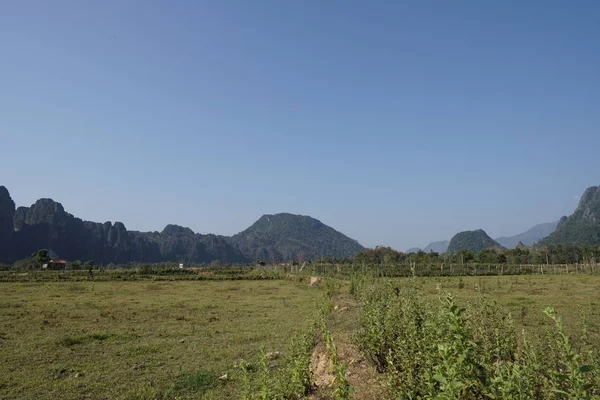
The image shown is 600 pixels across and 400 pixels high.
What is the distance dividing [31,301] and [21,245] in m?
144

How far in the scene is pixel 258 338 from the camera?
43.6 ft

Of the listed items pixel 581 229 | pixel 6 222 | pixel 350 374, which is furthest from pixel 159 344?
pixel 581 229

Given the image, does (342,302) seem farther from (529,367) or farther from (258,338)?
(529,367)

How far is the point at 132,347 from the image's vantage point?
1201 cm

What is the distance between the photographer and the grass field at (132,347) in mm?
8664

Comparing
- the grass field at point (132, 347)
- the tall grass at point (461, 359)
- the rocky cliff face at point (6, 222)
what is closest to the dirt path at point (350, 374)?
the tall grass at point (461, 359)

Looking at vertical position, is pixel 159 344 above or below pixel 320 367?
below

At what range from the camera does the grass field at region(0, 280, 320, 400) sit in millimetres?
8664

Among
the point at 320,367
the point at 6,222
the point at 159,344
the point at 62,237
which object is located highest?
the point at 6,222

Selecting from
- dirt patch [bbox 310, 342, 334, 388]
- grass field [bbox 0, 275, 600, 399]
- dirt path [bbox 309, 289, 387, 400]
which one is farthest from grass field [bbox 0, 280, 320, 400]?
dirt path [bbox 309, 289, 387, 400]

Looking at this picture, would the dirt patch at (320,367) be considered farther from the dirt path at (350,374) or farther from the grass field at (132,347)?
the grass field at (132,347)

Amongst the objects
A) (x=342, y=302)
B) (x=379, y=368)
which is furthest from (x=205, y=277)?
(x=379, y=368)

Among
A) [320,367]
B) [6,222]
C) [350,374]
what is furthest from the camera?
[6,222]

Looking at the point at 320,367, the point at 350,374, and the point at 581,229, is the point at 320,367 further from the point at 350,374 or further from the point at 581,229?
the point at 581,229
